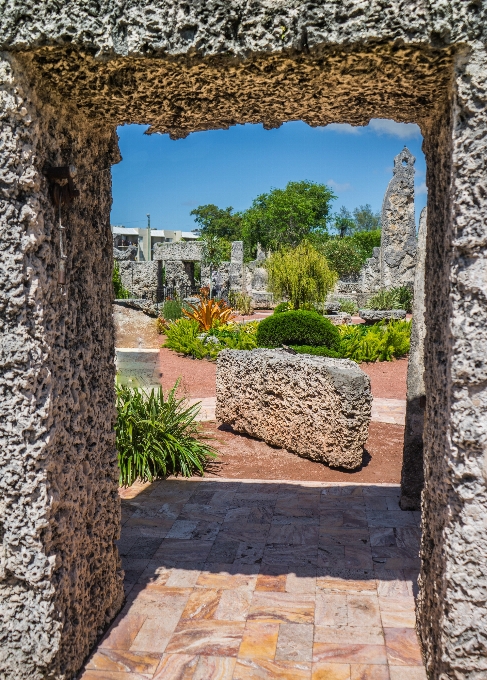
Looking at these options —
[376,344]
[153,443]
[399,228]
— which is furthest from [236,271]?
[153,443]

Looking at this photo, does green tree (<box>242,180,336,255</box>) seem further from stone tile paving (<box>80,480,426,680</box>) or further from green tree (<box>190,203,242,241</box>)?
stone tile paving (<box>80,480,426,680</box>)

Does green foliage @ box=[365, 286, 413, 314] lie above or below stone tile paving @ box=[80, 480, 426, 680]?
above

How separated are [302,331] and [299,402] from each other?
388 centimetres

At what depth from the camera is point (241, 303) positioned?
18859 mm

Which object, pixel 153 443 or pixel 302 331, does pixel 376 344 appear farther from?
pixel 153 443

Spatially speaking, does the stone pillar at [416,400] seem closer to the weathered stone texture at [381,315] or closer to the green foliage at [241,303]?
the weathered stone texture at [381,315]

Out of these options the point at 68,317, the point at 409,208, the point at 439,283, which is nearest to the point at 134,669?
the point at 68,317

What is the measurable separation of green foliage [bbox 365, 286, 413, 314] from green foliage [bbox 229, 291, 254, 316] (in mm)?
4873

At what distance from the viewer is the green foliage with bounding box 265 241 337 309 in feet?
42.1

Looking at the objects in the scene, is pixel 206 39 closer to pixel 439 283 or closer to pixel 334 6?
pixel 334 6

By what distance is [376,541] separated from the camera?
3.44 meters

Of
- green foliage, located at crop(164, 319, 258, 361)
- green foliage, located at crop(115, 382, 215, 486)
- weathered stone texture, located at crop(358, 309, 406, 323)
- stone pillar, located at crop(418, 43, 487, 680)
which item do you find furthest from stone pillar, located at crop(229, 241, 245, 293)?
stone pillar, located at crop(418, 43, 487, 680)

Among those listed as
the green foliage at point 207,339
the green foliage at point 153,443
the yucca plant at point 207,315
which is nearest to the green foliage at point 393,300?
the green foliage at point 207,339

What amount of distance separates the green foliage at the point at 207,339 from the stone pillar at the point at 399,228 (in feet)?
19.7
